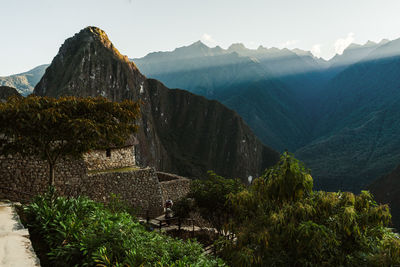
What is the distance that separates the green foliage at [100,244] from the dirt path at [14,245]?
41cm

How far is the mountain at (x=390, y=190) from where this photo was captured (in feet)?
266

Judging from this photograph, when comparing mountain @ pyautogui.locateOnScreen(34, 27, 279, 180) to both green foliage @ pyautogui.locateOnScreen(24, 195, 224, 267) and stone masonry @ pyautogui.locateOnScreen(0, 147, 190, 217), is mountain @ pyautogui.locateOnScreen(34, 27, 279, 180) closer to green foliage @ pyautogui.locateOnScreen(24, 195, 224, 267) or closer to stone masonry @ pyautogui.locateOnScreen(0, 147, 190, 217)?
stone masonry @ pyautogui.locateOnScreen(0, 147, 190, 217)

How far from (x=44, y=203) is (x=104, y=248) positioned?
14.3ft

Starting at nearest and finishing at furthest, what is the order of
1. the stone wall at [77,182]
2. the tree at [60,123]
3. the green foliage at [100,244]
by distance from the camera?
the green foliage at [100,244]
the tree at [60,123]
the stone wall at [77,182]

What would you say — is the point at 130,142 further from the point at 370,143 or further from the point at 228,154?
the point at 370,143

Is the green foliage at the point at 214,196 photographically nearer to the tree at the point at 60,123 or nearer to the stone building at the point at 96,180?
the stone building at the point at 96,180

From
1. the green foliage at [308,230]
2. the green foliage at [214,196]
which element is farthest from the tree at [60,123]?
the green foliage at [308,230]

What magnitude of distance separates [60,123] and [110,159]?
916 centimetres

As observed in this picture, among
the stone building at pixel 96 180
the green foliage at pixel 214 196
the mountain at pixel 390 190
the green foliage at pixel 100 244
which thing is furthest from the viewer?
the mountain at pixel 390 190

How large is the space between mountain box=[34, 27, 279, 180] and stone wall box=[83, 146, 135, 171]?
76954 mm

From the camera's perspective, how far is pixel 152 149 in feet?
391

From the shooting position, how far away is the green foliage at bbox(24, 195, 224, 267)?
671 centimetres

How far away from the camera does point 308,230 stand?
7348 millimetres

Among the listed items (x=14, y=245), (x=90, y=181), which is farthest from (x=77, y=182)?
(x=14, y=245)
